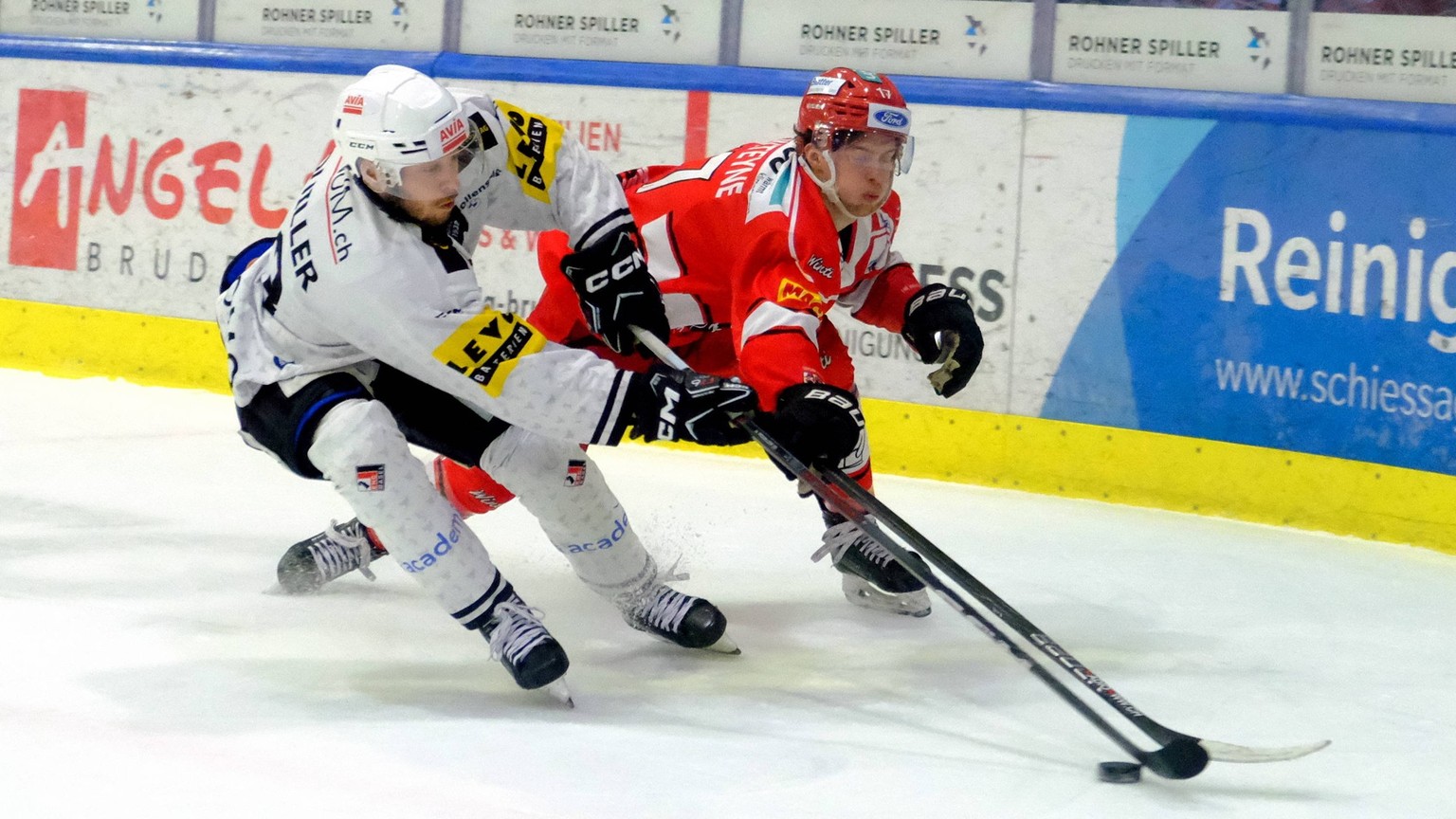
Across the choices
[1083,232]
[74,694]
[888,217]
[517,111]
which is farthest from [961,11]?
[74,694]

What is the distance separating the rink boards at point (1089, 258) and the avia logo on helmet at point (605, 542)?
196 centimetres

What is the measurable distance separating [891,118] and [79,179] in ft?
13.2

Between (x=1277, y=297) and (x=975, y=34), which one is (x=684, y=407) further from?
(x=975, y=34)

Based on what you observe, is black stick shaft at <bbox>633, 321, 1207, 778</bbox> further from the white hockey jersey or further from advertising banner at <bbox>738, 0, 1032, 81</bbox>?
advertising banner at <bbox>738, 0, 1032, 81</bbox>

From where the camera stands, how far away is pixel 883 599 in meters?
3.53

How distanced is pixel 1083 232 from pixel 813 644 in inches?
77.0

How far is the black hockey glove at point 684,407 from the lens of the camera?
269 centimetres

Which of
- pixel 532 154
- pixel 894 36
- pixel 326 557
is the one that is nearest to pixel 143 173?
→ pixel 894 36

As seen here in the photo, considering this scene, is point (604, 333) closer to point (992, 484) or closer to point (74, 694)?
point (74, 694)

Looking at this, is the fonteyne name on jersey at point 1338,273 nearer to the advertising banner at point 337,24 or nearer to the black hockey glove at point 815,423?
the black hockey glove at point 815,423

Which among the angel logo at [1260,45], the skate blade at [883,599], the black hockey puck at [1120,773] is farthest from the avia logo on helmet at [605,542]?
the angel logo at [1260,45]

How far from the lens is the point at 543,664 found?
2703 mm

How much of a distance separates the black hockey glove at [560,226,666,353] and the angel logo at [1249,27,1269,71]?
7.60ft

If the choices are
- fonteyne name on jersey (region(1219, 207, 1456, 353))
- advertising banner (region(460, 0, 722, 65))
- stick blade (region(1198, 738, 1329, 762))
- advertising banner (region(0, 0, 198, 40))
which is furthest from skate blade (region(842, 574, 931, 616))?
advertising banner (region(0, 0, 198, 40))
